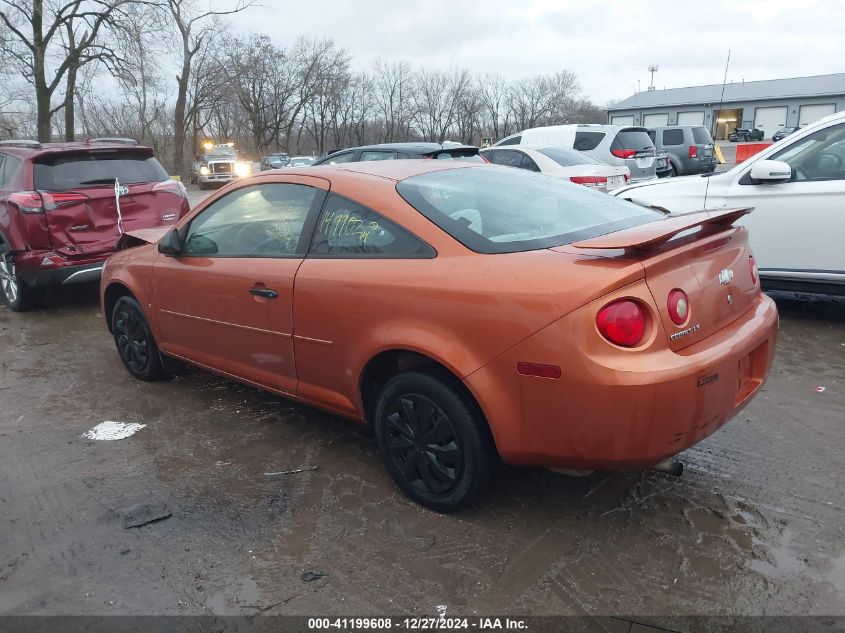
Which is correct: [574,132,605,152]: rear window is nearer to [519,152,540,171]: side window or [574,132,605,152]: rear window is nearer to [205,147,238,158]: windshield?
[519,152,540,171]: side window

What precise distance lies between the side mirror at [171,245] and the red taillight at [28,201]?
10.4 feet

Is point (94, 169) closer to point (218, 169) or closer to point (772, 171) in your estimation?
point (772, 171)

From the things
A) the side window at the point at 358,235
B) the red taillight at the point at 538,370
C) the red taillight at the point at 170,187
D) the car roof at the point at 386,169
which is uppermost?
the car roof at the point at 386,169

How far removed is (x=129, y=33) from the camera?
24641mm

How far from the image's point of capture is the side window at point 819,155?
17.1 feet

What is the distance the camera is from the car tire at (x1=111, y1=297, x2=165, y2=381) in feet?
14.9

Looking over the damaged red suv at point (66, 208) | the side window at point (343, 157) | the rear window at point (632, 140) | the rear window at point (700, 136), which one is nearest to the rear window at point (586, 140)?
the rear window at point (632, 140)

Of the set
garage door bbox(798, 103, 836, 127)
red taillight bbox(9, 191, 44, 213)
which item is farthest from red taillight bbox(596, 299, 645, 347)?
garage door bbox(798, 103, 836, 127)

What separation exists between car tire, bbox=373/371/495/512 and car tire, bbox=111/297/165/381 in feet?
7.60

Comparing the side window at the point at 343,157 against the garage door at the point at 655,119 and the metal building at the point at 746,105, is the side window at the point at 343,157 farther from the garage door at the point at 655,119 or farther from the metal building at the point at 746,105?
the garage door at the point at 655,119

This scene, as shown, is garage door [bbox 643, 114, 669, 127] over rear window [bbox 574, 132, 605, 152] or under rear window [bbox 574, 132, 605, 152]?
over

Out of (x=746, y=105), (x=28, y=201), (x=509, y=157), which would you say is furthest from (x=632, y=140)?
(x=746, y=105)

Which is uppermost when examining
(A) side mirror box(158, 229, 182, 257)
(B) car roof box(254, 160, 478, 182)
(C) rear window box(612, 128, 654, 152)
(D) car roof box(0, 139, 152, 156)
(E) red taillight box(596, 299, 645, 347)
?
(C) rear window box(612, 128, 654, 152)

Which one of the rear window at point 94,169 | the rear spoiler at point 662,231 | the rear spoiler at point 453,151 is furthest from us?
the rear spoiler at point 453,151
